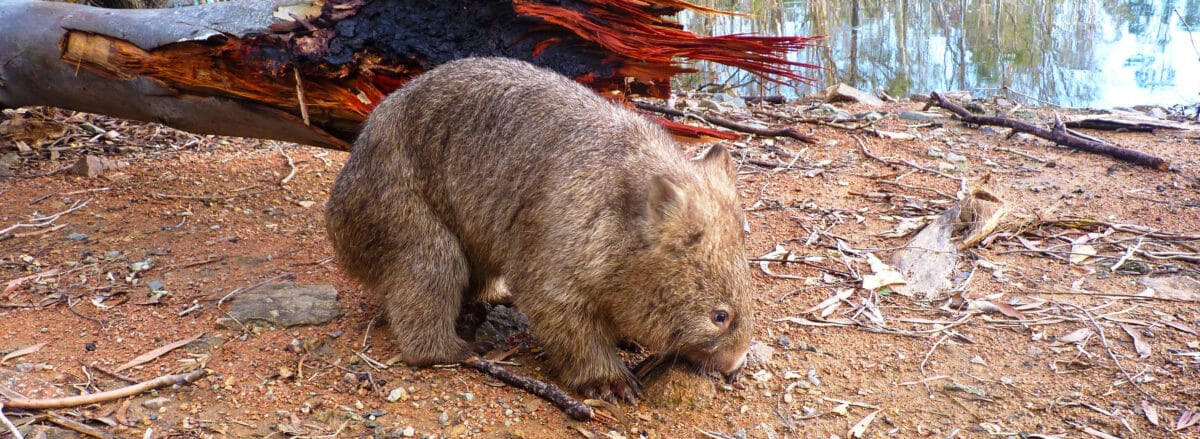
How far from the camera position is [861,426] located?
3.77 metres

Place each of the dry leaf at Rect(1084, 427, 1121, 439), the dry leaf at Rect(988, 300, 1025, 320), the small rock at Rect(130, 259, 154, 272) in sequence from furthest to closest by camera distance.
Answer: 1. the small rock at Rect(130, 259, 154, 272)
2. the dry leaf at Rect(988, 300, 1025, 320)
3. the dry leaf at Rect(1084, 427, 1121, 439)

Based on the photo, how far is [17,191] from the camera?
6.00 meters

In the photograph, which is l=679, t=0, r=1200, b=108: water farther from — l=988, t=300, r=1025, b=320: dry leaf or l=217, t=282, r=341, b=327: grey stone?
l=217, t=282, r=341, b=327: grey stone

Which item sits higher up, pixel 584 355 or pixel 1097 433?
pixel 584 355

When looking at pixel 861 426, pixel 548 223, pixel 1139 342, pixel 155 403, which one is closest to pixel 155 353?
pixel 155 403

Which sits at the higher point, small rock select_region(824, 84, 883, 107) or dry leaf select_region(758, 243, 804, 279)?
small rock select_region(824, 84, 883, 107)

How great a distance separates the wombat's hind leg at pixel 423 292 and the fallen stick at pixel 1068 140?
5649 millimetres

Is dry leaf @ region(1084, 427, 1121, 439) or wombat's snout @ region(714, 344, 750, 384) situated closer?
dry leaf @ region(1084, 427, 1121, 439)

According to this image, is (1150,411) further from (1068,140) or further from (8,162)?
(8,162)

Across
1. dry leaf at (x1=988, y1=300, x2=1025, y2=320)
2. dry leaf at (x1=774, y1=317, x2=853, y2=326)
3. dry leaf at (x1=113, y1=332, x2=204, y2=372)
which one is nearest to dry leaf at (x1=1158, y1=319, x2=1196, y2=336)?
dry leaf at (x1=988, y1=300, x2=1025, y2=320)

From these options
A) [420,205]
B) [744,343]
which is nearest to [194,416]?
[420,205]

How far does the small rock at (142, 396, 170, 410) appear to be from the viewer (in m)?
3.59

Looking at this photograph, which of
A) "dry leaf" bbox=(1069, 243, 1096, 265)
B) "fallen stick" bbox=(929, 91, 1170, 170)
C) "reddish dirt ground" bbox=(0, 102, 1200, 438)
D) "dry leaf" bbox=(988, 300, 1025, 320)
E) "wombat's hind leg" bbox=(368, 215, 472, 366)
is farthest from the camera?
"fallen stick" bbox=(929, 91, 1170, 170)

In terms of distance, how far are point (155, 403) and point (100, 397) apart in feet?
0.68
